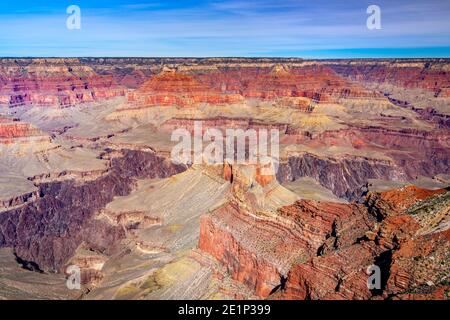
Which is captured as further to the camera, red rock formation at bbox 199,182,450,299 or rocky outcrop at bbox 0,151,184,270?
rocky outcrop at bbox 0,151,184,270

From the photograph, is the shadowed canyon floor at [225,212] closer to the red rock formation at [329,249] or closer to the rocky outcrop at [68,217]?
the red rock formation at [329,249]

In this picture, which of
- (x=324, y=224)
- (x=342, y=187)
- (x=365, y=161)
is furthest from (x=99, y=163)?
(x=324, y=224)

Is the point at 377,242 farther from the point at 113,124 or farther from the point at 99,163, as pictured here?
the point at 113,124

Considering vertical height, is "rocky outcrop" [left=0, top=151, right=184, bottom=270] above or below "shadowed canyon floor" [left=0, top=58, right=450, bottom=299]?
below

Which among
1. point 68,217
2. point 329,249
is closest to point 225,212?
point 329,249

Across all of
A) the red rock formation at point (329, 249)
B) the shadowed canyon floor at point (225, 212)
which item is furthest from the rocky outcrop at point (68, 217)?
the red rock formation at point (329, 249)

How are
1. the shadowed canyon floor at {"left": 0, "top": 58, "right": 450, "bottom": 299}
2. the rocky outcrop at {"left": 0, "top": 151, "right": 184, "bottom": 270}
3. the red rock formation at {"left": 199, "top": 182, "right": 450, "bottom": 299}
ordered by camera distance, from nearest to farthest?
the red rock formation at {"left": 199, "top": 182, "right": 450, "bottom": 299}
the shadowed canyon floor at {"left": 0, "top": 58, "right": 450, "bottom": 299}
the rocky outcrop at {"left": 0, "top": 151, "right": 184, "bottom": 270}

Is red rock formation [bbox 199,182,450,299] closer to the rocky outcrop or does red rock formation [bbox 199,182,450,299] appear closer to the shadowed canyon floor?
the shadowed canyon floor

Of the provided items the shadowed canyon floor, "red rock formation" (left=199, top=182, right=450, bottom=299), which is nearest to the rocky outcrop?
the shadowed canyon floor
